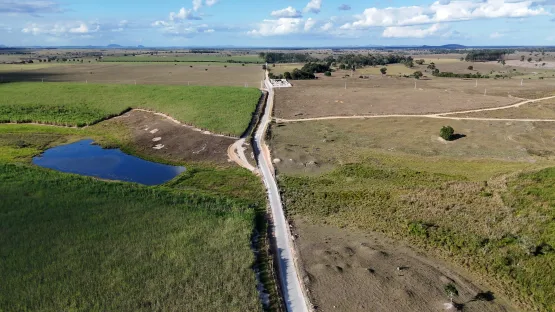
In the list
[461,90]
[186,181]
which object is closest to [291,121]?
[186,181]

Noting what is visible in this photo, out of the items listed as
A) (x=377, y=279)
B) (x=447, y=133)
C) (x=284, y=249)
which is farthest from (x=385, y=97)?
(x=377, y=279)

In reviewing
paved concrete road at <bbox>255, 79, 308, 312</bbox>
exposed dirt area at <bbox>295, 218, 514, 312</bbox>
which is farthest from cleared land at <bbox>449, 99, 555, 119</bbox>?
exposed dirt area at <bbox>295, 218, 514, 312</bbox>

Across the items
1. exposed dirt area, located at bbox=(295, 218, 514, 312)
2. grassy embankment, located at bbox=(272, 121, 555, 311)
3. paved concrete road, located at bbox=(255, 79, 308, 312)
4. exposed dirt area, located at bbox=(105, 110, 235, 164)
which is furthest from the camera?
exposed dirt area, located at bbox=(105, 110, 235, 164)

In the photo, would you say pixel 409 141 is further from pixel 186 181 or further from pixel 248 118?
pixel 186 181

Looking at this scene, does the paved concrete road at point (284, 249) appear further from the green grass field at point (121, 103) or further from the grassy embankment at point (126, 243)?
the green grass field at point (121, 103)

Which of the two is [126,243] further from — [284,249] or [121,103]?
[121,103]

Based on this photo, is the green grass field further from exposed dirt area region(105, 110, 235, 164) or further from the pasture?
the pasture

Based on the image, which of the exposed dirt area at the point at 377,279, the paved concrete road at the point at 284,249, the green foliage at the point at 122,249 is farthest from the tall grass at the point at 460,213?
the green foliage at the point at 122,249
